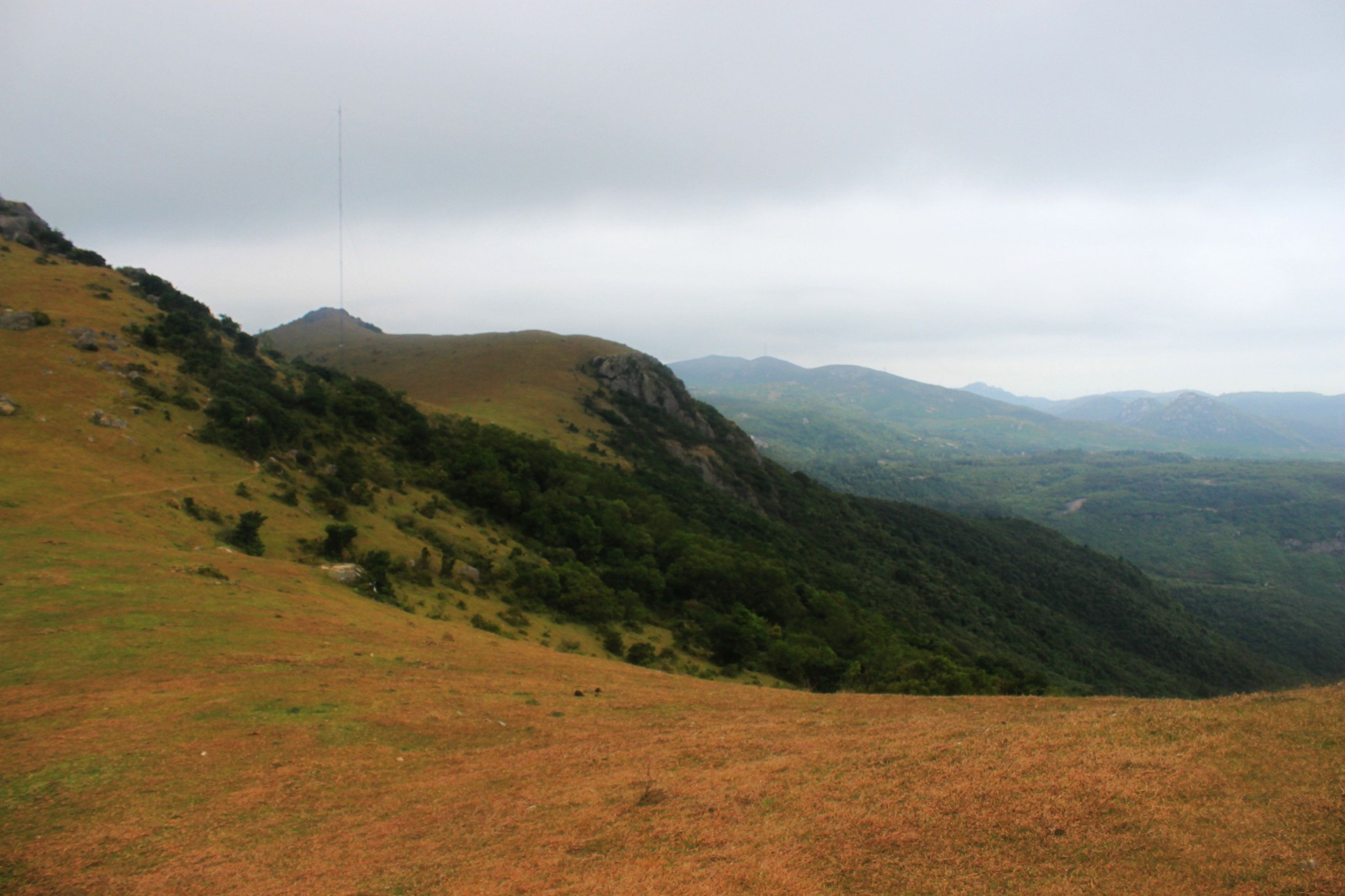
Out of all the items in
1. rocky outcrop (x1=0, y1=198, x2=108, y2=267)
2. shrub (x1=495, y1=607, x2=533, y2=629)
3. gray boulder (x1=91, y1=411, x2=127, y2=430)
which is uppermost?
rocky outcrop (x1=0, y1=198, x2=108, y2=267)

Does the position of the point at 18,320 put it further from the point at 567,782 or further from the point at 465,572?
the point at 567,782

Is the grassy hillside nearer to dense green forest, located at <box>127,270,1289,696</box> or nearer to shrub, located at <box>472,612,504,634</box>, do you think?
dense green forest, located at <box>127,270,1289,696</box>

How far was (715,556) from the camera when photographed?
48281 millimetres

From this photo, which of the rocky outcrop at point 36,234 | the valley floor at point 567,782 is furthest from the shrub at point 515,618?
→ the rocky outcrop at point 36,234

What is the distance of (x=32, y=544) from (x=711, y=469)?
78.7 metres

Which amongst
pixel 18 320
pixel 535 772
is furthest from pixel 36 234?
pixel 535 772

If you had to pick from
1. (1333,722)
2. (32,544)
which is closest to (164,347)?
(32,544)

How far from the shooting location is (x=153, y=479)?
1150 inches

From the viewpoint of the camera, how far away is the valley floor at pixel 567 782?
8.59 meters

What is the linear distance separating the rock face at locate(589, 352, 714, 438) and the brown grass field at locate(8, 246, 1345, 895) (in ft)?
298

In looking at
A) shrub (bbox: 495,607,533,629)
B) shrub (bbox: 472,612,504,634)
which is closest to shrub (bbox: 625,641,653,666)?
shrub (bbox: 495,607,533,629)

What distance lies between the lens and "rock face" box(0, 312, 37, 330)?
122ft

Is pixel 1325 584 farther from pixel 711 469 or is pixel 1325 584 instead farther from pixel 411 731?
pixel 411 731

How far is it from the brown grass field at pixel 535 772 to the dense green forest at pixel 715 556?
35.9 feet
